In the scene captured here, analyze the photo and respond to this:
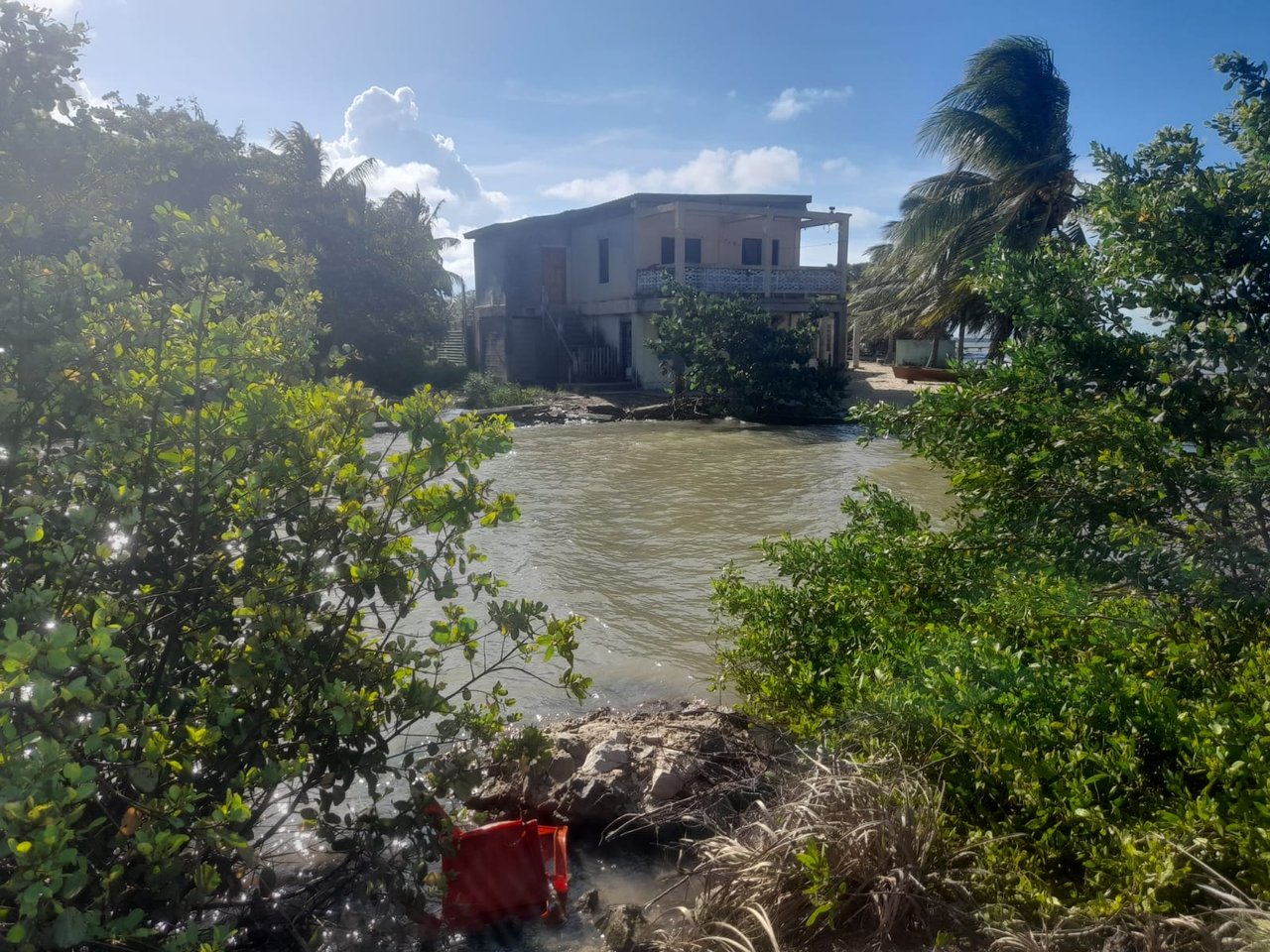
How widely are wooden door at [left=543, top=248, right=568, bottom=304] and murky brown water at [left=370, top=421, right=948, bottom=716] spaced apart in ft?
31.8

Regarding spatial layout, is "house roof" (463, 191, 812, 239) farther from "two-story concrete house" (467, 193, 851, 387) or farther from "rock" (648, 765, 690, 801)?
"rock" (648, 765, 690, 801)

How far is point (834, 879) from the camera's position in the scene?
327 centimetres

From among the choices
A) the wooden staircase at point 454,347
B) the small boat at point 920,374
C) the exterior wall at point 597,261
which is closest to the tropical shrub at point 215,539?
the exterior wall at point 597,261

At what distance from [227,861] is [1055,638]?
3.63 metres

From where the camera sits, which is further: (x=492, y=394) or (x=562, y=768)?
(x=492, y=394)

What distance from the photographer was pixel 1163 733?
346 centimetres

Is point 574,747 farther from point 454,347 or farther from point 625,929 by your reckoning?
point 454,347

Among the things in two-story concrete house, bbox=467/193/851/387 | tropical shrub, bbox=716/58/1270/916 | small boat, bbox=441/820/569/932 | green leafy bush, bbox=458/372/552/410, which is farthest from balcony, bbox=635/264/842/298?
small boat, bbox=441/820/569/932

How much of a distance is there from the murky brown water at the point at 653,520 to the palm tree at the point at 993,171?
4.37 meters

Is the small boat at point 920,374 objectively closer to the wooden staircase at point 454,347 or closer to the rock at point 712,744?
the wooden staircase at point 454,347

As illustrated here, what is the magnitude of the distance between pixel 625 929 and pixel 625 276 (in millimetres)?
24614

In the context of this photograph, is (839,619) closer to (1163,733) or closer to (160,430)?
(1163,733)

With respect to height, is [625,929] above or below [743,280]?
below

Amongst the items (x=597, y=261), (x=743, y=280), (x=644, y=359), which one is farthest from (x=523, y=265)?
(x=743, y=280)
